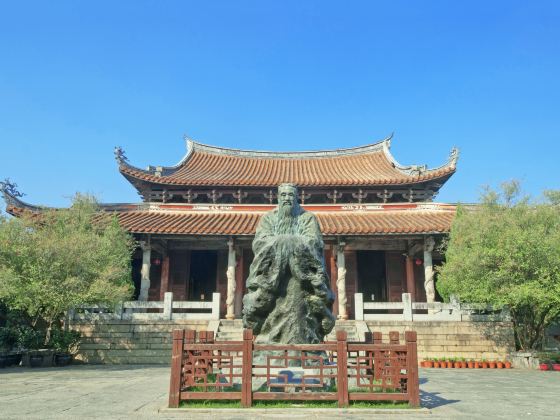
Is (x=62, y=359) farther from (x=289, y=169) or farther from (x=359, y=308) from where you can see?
(x=289, y=169)

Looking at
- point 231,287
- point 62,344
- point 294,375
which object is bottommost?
point 62,344

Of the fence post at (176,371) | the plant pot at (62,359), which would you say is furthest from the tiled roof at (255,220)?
the fence post at (176,371)

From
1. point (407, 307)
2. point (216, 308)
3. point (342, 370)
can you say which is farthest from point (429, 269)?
point (342, 370)

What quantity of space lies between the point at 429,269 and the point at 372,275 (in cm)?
380

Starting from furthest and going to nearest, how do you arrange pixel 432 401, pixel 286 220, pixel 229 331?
1. pixel 229 331
2. pixel 286 220
3. pixel 432 401

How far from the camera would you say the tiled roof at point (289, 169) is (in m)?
19.2

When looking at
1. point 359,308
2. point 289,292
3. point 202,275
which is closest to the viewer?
point 289,292

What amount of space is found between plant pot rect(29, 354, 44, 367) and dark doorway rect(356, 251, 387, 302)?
12.6 metres

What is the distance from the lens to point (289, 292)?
6.41 m

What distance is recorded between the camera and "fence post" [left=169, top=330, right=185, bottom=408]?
5008mm

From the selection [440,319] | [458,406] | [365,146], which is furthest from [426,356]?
[365,146]

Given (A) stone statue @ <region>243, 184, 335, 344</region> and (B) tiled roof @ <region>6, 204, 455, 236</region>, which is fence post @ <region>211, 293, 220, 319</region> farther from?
(A) stone statue @ <region>243, 184, 335, 344</region>

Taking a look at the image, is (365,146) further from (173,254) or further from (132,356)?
(132,356)

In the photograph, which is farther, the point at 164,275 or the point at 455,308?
the point at 164,275
